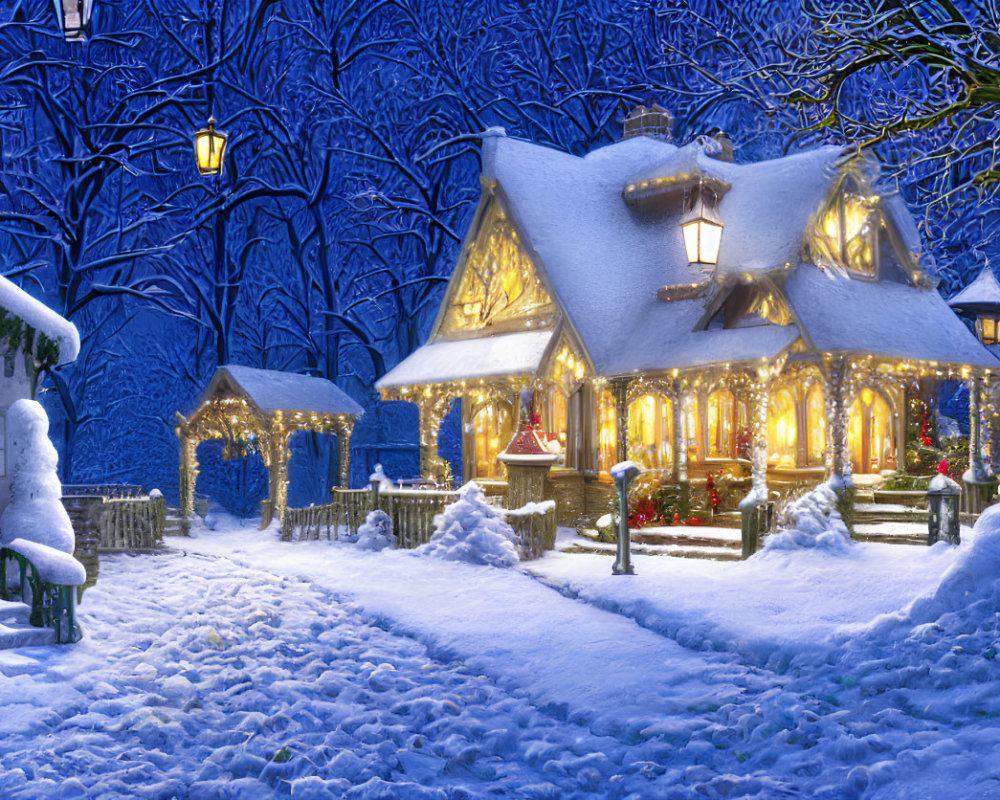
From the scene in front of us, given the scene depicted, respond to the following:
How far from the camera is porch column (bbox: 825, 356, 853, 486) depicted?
18.5 metres

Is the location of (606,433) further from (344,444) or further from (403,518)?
(344,444)

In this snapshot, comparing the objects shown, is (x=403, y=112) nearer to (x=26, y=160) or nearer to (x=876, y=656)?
(x=26, y=160)

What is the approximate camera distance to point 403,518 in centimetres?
1894

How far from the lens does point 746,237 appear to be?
840 inches

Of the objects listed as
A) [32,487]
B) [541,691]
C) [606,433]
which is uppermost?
[606,433]

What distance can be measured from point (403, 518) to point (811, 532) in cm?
787

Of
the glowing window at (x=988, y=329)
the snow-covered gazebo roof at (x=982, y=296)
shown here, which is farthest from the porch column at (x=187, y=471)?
the glowing window at (x=988, y=329)

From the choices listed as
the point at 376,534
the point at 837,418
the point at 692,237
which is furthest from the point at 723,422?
the point at 376,534

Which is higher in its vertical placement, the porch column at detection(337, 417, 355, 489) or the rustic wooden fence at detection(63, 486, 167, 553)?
the porch column at detection(337, 417, 355, 489)

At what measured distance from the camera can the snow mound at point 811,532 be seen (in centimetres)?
1438

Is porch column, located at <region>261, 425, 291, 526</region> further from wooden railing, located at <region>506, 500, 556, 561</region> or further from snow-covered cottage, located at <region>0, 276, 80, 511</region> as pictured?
snow-covered cottage, located at <region>0, 276, 80, 511</region>

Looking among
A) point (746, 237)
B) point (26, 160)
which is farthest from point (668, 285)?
point (26, 160)

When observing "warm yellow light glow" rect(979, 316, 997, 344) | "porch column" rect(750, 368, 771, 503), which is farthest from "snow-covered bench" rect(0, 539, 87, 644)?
"warm yellow light glow" rect(979, 316, 997, 344)

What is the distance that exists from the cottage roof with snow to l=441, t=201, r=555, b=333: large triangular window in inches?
1.9
